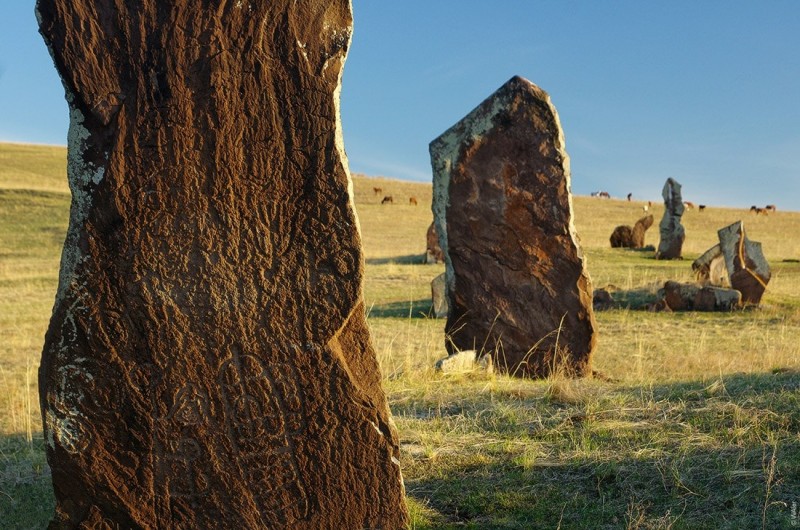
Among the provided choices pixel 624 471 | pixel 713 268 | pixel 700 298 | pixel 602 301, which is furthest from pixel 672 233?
pixel 624 471

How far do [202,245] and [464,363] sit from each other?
4924 millimetres

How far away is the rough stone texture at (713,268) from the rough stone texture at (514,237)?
8.74m

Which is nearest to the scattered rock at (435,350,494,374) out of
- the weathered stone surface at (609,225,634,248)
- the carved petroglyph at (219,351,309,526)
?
the carved petroglyph at (219,351,309,526)

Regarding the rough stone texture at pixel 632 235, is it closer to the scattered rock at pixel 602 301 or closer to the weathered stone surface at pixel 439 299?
the scattered rock at pixel 602 301

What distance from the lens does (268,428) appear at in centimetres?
437

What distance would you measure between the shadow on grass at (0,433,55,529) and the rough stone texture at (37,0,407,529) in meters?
1.17

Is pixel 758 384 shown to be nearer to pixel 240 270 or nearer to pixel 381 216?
pixel 240 270

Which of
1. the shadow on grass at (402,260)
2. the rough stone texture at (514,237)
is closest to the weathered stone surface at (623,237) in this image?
the shadow on grass at (402,260)

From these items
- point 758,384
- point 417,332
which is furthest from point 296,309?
point 417,332

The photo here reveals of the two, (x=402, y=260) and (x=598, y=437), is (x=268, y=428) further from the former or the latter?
(x=402, y=260)

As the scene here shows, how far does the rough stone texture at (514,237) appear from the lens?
9.30 metres

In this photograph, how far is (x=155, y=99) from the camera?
14.0 feet

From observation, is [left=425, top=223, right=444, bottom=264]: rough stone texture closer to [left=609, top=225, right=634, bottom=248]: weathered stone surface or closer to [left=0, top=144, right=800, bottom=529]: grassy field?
[left=609, top=225, right=634, bottom=248]: weathered stone surface

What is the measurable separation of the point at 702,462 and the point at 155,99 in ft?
11.9
